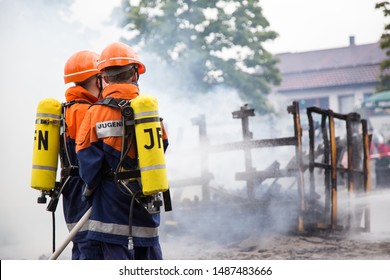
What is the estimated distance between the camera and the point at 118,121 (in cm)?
376

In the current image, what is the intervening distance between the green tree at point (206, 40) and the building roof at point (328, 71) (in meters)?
0.52

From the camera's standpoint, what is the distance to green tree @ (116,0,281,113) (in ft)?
35.8

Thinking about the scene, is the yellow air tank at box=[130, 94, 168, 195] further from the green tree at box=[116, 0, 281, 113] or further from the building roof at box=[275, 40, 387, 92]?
the building roof at box=[275, 40, 387, 92]

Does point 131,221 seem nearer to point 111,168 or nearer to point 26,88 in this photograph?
point 111,168

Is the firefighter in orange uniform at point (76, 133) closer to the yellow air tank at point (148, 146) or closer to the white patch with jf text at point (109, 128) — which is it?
the white patch with jf text at point (109, 128)

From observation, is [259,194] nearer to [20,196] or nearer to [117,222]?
[20,196]

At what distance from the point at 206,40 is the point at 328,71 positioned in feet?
10.3

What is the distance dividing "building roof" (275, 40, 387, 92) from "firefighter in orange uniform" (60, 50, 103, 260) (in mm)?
6891

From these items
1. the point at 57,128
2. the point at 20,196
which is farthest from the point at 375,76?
the point at 57,128

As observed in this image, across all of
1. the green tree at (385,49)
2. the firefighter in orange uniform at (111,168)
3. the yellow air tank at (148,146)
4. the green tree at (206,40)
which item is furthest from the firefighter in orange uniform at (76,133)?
the green tree at (206,40)

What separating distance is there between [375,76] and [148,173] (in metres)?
10.4

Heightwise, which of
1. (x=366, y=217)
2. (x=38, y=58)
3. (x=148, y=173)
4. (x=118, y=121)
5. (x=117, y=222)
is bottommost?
(x=366, y=217)

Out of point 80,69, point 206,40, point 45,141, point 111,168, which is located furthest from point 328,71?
point 111,168

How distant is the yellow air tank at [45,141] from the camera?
424 centimetres
